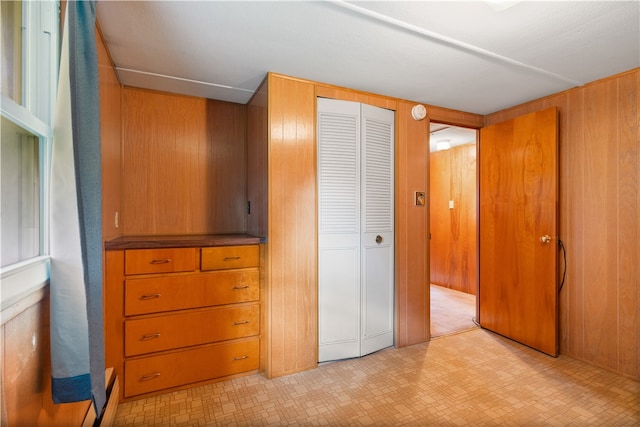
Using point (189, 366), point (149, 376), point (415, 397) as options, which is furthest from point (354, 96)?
point (149, 376)

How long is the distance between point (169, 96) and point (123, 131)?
0.48 m

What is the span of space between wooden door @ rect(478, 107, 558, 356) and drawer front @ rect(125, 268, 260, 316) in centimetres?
235

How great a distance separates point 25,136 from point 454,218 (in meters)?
4.99

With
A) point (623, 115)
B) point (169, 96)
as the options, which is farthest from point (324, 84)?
point (623, 115)

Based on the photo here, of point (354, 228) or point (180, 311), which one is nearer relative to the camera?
point (180, 311)

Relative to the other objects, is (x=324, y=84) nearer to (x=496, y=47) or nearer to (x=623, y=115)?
(x=496, y=47)

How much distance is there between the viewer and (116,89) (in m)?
2.20

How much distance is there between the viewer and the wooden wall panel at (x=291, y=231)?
220 centimetres

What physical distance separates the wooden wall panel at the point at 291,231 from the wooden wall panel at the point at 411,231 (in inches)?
32.6

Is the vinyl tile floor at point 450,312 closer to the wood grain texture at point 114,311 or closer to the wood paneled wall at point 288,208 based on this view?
the wood paneled wall at point 288,208

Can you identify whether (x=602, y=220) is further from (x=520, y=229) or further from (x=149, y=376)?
(x=149, y=376)

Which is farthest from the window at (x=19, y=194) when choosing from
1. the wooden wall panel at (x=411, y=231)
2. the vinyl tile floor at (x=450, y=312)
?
the vinyl tile floor at (x=450, y=312)

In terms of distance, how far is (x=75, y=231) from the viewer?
1.11m

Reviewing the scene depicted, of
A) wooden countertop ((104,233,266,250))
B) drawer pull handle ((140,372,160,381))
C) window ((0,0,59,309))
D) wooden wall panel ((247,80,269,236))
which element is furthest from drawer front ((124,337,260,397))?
window ((0,0,59,309))
